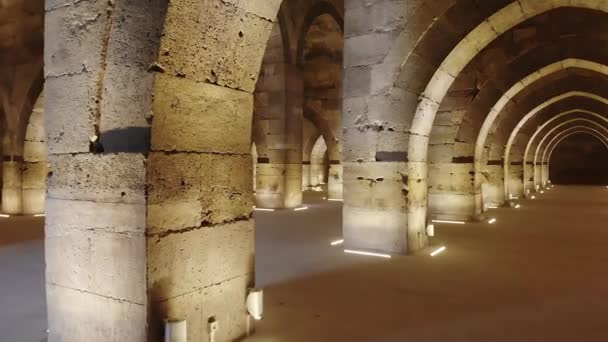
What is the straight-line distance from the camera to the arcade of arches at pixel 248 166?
260 centimetres

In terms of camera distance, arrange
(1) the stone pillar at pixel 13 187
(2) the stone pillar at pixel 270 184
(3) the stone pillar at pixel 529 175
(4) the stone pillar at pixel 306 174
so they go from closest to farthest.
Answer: (1) the stone pillar at pixel 13 187
(2) the stone pillar at pixel 270 184
(3) the stone pillar at pixel 529 175
(4) the stone pillar at pixel 306 174

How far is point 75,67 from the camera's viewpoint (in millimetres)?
2799

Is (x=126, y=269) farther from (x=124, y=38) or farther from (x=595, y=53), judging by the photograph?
(x=595, y=53)

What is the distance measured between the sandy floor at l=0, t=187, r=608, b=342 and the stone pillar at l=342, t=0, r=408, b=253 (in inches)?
21.2

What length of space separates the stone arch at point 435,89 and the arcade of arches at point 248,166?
32mm

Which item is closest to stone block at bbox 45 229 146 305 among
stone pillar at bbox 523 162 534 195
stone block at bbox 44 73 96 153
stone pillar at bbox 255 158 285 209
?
stone block at bbox 44 73 96 153

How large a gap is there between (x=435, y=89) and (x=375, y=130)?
1123 mm

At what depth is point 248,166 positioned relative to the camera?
126 inches

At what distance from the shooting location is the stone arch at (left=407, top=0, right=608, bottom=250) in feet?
20.1

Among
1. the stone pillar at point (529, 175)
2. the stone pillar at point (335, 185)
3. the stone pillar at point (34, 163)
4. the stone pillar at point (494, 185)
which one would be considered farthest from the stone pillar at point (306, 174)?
the stone pillar at point (34, 163)

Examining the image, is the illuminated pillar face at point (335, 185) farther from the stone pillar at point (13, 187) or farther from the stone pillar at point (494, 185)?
the stone pillar at point (13, 187)

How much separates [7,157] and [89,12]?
36.5 ft

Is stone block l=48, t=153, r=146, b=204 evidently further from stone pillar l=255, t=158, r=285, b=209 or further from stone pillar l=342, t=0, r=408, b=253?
stone pillar l=255, t=158, r=285, b=209

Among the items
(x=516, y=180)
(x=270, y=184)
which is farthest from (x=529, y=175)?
(x=270, y=184)
